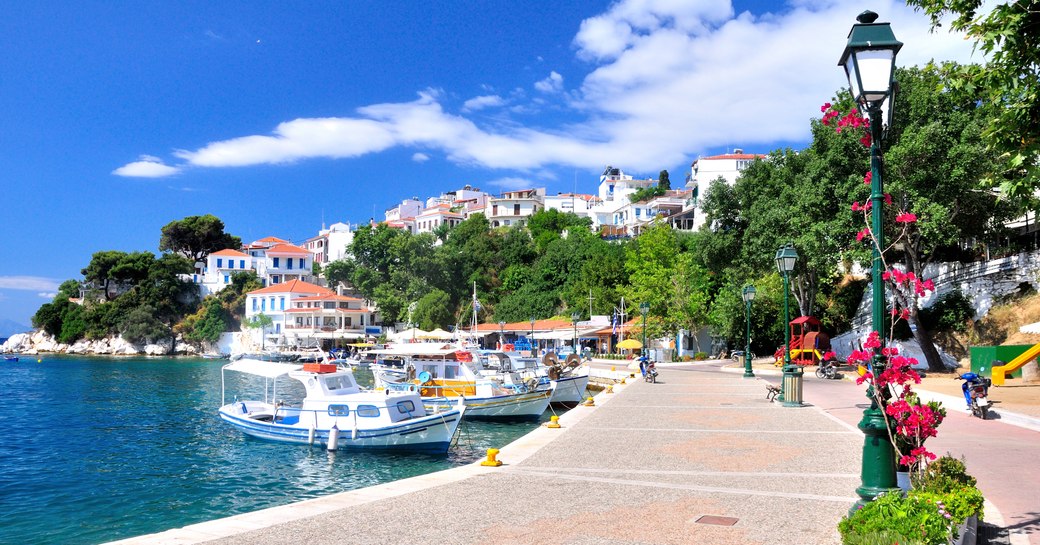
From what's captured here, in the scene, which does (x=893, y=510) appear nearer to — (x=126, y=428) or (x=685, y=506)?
(x=685, y=506)

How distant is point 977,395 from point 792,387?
510 cm

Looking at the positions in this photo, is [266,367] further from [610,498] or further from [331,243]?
[331,243]

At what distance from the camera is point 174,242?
121 m

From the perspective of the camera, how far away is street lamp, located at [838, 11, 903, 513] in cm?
734

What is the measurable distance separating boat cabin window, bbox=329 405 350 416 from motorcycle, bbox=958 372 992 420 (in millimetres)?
17115

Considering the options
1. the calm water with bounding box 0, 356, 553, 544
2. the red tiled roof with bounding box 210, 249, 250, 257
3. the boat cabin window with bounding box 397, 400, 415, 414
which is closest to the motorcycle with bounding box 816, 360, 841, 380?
the calm water with bounding box 0, 356, 553, 544

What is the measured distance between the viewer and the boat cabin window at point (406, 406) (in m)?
21.6

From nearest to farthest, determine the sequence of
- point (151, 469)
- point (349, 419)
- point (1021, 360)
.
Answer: point (151, 469) < point (349, 419) < point (1021, 360)

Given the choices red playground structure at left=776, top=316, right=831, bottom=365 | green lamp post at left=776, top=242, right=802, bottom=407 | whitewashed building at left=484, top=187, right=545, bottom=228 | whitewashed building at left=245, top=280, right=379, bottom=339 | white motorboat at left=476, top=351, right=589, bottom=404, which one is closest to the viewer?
green lamp post at left=776, top=242, right=802, bottom=407

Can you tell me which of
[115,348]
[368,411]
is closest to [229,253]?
[115,348]

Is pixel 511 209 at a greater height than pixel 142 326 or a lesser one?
greater

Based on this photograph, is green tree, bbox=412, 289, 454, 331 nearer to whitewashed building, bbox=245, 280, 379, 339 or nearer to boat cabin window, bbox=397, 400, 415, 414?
whitewashed building, bbox=245, 280, 379, 339

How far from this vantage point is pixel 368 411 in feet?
70.8

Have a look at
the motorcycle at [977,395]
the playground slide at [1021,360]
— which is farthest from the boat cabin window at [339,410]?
the playground slide at [1021,360]
